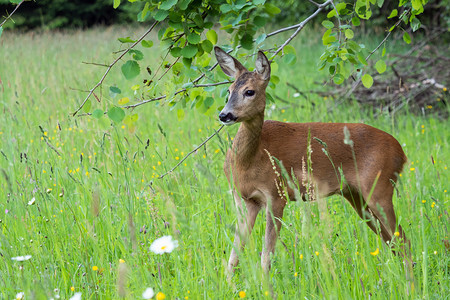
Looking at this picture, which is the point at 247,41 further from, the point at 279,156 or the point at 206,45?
the point at 279,156

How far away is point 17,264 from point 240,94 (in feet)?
4.44

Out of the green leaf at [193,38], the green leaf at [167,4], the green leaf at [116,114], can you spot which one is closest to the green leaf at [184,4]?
the green leaf at [167,4]

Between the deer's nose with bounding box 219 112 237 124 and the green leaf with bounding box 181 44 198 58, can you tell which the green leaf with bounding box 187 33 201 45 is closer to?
the green leaf with bounding box 181 44 198 58

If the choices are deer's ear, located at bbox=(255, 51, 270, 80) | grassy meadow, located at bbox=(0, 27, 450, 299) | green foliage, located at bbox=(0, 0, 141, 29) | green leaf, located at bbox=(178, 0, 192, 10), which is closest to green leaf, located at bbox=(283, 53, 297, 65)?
deer's ear, located at bbox=(255, 51, 270, 80)

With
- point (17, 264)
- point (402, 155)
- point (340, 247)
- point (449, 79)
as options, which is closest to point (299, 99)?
point (449, 79)

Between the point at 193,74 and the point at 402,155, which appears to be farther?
the point at 402,155

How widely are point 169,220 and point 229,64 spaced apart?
921mm

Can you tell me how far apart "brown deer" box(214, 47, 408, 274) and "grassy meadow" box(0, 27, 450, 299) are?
12cm

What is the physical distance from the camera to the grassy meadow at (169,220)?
2047mm

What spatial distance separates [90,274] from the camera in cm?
228

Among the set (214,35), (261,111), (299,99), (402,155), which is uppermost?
(214,35)

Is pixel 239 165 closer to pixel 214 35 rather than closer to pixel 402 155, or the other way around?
pixel 214 35

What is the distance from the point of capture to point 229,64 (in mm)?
3139

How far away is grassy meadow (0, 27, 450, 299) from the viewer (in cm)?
205
